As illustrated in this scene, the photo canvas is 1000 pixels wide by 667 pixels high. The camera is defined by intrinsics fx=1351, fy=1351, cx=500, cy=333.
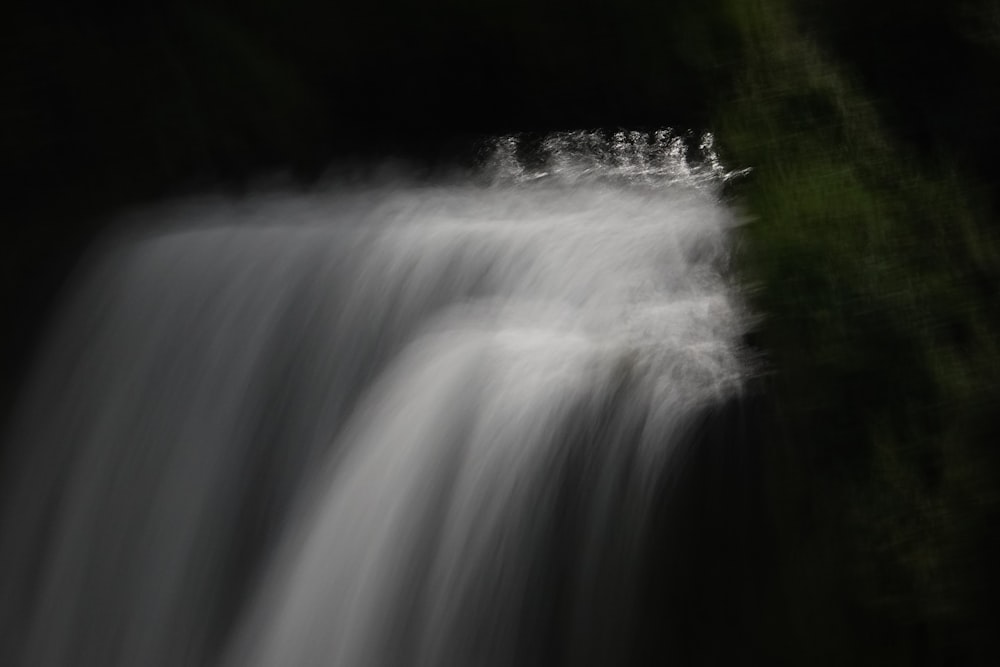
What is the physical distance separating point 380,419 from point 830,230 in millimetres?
1248

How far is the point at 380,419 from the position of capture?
3.49 metres

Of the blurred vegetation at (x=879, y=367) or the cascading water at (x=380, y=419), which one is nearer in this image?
the blurred vegetation at (x=879, y=367)

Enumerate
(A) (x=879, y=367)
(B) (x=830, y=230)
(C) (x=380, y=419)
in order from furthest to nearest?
(C) (x=380, y=419)
(B) (x=830, y=230)
(A) (x=879, y=367)

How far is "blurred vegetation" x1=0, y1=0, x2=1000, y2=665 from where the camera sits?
2.62m

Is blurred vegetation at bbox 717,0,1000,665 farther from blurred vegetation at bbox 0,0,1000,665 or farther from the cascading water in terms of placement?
the cascading water

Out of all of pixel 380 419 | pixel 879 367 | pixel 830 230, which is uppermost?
pixel 830 230

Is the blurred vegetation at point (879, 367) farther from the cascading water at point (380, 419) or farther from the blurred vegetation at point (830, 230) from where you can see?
the cascading water at point (380, 419)

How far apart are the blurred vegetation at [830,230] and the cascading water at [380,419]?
0.19 m

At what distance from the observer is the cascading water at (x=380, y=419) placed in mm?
2906

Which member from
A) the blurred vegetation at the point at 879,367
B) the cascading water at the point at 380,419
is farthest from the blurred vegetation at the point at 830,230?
the cascading water at the point at 380,419

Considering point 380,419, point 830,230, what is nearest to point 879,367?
point 830,230

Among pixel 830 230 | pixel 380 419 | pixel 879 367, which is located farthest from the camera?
pixel 380 419

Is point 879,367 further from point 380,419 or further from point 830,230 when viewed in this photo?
point 380,419

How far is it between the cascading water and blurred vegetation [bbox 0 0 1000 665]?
0.19m
